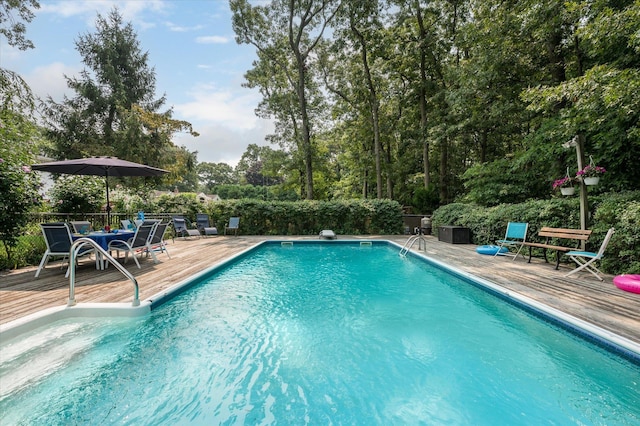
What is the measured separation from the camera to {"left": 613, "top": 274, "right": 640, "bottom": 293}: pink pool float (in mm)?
3963

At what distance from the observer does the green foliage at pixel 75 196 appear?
7.75 meters

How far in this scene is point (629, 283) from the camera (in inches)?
158

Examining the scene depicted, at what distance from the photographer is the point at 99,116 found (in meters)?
20.4

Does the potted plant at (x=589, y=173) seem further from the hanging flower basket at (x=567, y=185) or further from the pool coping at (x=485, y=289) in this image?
the pool coping at (x=485, y=289)

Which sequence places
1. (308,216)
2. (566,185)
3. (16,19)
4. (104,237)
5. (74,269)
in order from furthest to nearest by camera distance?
(308,216)
(16,19)
(566,185)
(104,237)
(74,269)

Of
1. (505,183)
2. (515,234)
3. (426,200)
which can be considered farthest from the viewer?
(426,200)

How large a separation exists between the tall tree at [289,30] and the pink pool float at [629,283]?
42.3 feet

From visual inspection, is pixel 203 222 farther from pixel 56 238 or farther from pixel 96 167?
pixel 56 238

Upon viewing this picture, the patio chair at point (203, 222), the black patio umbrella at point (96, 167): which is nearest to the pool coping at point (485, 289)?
the black patio umbrella at point (96, 167)

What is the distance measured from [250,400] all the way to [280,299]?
239cm

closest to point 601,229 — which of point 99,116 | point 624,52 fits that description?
point 624,52

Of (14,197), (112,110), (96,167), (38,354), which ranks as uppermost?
(112,110)

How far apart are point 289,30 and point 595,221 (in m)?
16.3

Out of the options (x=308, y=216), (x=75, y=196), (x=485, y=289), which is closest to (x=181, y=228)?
(x=75, y=196)
